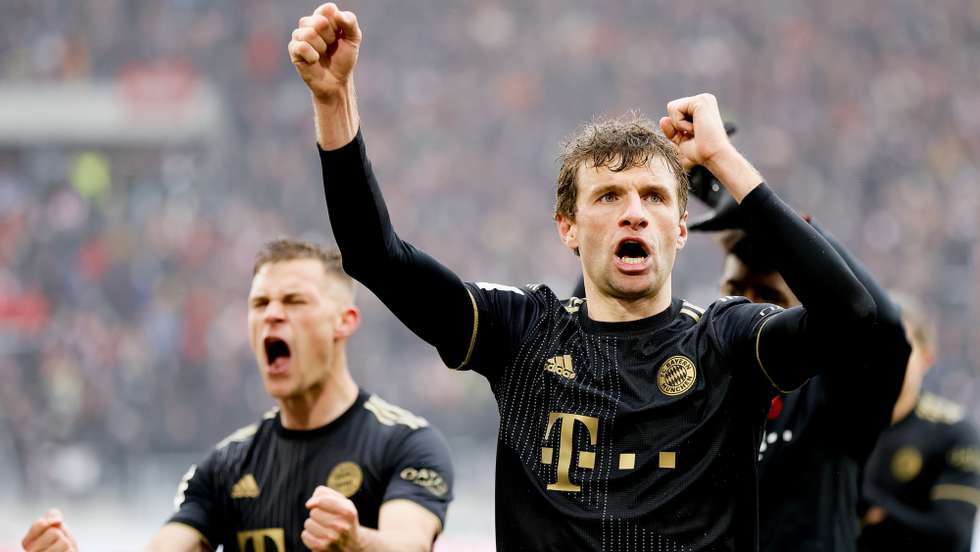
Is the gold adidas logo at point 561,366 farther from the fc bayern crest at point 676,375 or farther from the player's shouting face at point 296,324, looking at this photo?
the player's shouting face at point 296,324

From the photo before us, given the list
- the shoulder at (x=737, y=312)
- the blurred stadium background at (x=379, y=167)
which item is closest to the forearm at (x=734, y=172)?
the shoulder at (x=737, y=312)

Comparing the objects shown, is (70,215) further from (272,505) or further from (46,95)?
(272,505)

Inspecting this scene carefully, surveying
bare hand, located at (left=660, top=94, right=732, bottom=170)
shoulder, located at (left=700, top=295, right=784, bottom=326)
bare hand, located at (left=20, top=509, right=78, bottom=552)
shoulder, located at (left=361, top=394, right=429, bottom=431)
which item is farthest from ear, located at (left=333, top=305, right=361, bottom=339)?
bare hand, located at (left=660, top=94, right=732, bottom=170)

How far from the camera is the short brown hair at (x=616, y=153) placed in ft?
9.62

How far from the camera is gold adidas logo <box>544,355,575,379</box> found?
292cm

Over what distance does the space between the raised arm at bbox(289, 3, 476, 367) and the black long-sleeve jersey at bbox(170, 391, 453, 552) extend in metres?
1.23

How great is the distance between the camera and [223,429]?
576 inches

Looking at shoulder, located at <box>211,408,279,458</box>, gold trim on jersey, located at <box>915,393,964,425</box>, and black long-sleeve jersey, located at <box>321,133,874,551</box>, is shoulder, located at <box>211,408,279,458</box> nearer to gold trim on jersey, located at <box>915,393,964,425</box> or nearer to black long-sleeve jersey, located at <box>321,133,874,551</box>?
black long-sleeve jersey, located at <box>321,133,874,551</box>

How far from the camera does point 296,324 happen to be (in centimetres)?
436

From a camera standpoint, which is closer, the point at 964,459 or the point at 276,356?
the point at 276,356

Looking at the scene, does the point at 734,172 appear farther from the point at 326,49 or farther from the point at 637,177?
the point at 326,49

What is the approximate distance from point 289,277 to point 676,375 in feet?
6.47

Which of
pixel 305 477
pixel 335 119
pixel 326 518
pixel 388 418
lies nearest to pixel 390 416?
pixel 388 418

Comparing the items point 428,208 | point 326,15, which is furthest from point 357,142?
point 428,208
